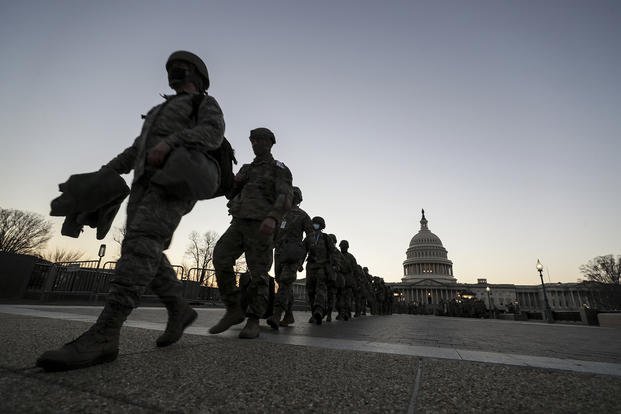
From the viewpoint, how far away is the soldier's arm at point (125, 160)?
246cm

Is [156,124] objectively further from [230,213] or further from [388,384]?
[388,384]

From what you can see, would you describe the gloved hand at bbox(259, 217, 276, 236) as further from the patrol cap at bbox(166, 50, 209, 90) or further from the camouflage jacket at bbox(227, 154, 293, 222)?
the patrol cap at bbox(166, 50, 209, 90)

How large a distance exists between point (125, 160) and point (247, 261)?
67.9 inches

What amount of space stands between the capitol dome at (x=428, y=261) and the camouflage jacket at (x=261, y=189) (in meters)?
92.4

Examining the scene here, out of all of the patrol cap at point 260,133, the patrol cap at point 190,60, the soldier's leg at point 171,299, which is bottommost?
the soldier's leg at point 171,299

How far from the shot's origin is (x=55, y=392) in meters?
1.18

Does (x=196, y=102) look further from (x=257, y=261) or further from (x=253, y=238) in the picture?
(x=257, y=261)

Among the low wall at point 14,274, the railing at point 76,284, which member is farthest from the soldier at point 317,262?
the low wall at point 14,274

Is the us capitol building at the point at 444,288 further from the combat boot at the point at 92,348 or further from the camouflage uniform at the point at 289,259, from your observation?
Result: the combat boot at the point at 92,348

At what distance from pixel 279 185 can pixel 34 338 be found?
252 cm

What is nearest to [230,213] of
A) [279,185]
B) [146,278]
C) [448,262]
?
[279,185]

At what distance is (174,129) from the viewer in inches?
97.0

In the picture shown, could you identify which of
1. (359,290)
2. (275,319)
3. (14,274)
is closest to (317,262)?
(275,319)

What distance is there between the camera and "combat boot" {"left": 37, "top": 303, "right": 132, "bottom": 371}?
1.45 metres
